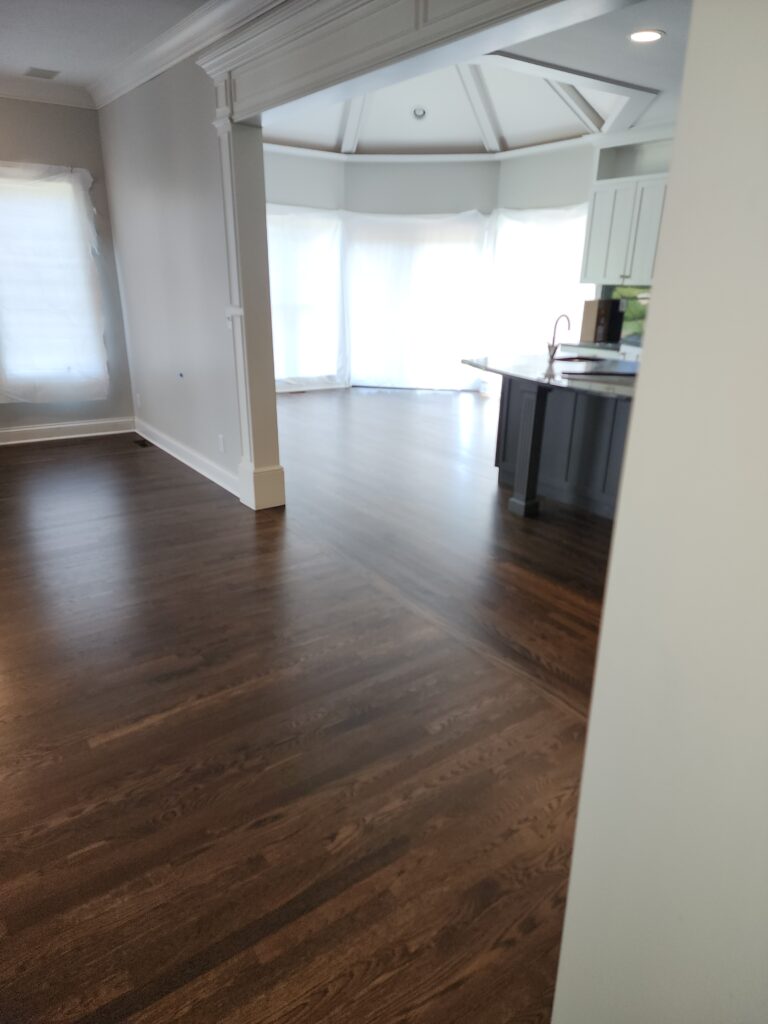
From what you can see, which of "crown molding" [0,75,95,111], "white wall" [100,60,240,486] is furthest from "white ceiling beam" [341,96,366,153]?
"white wall" [100,60,240,486]

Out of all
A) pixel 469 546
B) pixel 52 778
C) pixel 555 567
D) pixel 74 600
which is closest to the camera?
pixel 52 778

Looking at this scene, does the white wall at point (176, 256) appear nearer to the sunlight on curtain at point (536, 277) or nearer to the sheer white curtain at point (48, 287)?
the sheer white curtain at point (48, 287)

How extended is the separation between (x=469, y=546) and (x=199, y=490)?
2.02 metres

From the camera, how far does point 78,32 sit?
12.7ft

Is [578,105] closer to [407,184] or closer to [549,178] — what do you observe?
[549,178]

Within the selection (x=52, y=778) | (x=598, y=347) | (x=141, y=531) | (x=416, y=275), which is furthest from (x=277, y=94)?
(x=416, y=275)

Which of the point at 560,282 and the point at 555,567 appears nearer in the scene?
the point at 555,567

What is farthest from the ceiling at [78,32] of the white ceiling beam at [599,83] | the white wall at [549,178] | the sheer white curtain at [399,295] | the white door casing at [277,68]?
the white wall at [549,178]

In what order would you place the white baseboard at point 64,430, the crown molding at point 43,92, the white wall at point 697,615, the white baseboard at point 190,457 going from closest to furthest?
the white wall at point 697,615 < the white baseboard at point 190,457 < the crown molding at point 43,92 < the white baseboard at point 64,430

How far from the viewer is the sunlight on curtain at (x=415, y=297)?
805cm

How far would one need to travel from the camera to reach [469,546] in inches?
144

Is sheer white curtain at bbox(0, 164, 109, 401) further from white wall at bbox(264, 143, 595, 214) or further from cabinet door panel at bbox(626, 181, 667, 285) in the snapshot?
cabinet door panel at bbox(626, 181, 667, 285)

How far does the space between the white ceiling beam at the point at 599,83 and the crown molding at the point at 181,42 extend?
1.21 metres

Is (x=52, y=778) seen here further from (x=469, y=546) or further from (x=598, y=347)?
(x=598, y=347)
